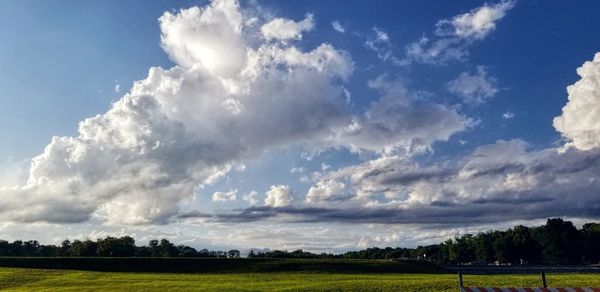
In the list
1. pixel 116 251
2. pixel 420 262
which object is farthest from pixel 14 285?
pixel 116 251

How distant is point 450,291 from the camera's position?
38406 millimetres

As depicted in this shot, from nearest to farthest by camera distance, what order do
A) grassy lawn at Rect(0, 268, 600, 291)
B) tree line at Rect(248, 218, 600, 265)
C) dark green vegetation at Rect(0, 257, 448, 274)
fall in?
grassy lawn at Rect(0, 268, 600, 291), dark green vegetation at Rect(0, 257, 448, 274), tree line at Rect(248, 218, 600, 265)

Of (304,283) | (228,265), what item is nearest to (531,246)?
(228,265)

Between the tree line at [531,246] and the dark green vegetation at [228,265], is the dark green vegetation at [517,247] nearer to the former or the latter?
the tree line at [531,246]

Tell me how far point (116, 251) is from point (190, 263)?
261 feet

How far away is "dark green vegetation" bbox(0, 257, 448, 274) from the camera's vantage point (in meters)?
83.0

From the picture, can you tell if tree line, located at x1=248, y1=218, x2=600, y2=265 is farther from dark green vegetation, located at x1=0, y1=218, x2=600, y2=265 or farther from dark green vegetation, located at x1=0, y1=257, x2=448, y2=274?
dark green vegetation, located at x1=0, y1=257, x2=448, y2=274

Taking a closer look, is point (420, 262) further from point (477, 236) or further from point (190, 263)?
point (477, 236)

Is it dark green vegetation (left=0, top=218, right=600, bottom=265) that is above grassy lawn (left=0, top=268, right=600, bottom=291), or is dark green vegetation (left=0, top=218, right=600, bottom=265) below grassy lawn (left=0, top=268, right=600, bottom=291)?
above

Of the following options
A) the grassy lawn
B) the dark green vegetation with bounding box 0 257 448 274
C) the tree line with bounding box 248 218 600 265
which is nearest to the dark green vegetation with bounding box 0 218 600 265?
the tree line with bounding box 248 218 600 265

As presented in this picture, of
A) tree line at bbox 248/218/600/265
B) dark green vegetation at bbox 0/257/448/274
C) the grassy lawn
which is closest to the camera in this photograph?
the grassy lawn

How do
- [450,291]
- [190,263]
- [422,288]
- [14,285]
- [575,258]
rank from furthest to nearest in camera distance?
[575,258] → [190,263] → [14,285] → [422,288] → [450,291]

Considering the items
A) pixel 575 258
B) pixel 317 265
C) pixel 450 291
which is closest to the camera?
pixel 450 291

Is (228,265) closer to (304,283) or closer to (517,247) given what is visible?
(304,283)
